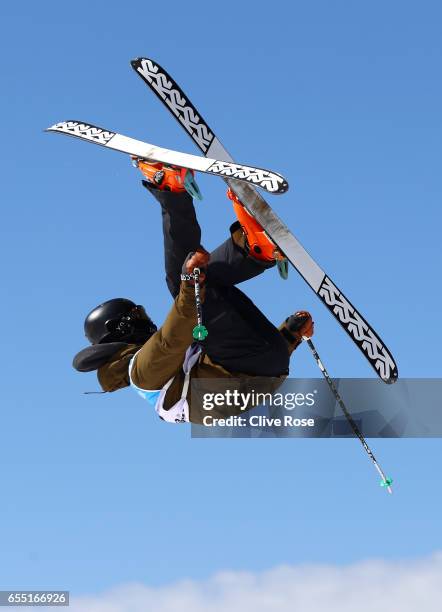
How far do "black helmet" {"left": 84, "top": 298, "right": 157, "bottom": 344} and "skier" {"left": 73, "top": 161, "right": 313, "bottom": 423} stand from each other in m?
0.01

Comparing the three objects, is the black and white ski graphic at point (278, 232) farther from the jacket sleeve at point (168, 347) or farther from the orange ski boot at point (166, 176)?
the jacket sleeve at point (168, 347)

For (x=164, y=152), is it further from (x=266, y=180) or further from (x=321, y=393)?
(x=321, y=393)

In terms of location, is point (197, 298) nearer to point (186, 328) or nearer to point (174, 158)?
point (186, 328)

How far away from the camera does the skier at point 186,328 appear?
1169cm

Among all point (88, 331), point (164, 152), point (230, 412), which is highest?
point (164, 152)

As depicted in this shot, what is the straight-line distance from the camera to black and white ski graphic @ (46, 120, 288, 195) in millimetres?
11125

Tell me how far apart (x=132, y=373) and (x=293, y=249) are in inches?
85.7

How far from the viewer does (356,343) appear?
1227 centimetres

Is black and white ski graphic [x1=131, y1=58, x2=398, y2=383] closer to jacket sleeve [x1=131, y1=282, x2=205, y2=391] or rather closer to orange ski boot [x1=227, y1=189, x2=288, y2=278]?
orange ski boot [x1=227, y1=189, x2=288, y2=278]

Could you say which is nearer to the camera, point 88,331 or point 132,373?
point 132,373

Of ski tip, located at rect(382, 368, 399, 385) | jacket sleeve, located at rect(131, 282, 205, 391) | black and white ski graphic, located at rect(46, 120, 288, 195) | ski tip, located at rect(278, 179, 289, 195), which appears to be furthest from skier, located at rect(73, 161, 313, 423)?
ski tip, located at rect(382, 368, 399, 385)

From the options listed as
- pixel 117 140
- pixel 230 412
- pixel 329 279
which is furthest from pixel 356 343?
pixel 117 140

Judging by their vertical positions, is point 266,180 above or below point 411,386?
above

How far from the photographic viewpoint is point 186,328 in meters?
11.6
